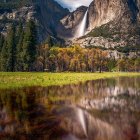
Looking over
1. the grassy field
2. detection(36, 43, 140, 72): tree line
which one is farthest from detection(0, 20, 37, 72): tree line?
the grassy field

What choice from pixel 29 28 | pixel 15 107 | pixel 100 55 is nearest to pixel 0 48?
pixel 29 28

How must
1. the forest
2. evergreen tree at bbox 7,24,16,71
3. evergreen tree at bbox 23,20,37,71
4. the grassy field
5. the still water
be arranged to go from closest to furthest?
the still water
the grassy field
evergreen tree at bbox 23,20,37,71
the forest
evergreen tree at bbox 7,24,16,71

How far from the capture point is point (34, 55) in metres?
107

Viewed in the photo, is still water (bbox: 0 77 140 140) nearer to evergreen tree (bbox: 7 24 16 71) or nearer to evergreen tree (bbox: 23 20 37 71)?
evergreen tree (bbox: 23 20 37 71)

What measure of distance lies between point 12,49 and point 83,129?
A: 10114 cm

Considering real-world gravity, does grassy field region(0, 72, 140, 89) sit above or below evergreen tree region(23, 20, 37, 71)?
below

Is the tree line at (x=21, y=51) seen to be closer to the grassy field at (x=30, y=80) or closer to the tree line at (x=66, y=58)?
the tree line at (x=66, y=58)

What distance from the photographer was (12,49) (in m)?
113

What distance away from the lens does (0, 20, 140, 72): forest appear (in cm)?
10594

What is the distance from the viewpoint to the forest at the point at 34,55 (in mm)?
105938

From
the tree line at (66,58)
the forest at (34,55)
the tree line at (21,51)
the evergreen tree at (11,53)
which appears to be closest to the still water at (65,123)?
the tree line at (21,51)

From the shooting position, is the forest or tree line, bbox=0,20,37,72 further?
the forest

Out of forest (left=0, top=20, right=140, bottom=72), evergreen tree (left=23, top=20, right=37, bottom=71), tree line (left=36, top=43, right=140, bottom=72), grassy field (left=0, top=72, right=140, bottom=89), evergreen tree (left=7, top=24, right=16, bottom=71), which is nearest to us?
grassy field (left=0, top=72, right=140, bottom=89)

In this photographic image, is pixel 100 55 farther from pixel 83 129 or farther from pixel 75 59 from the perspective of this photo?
pixel 83 129
